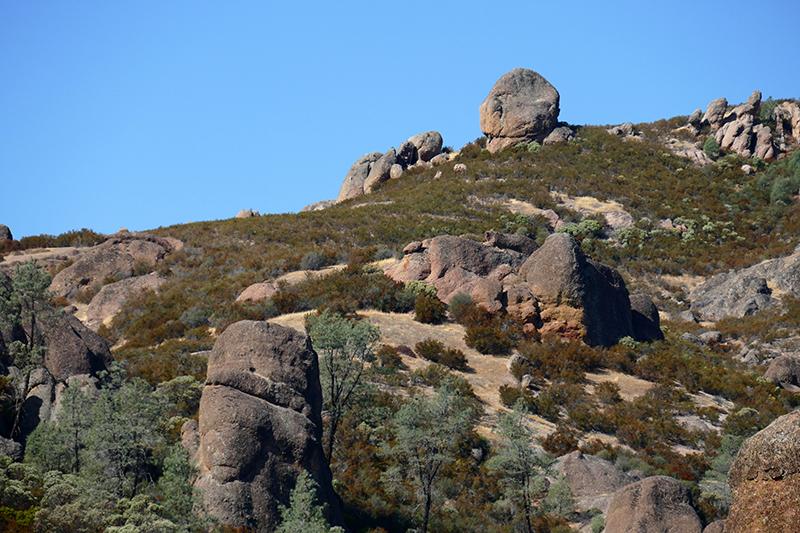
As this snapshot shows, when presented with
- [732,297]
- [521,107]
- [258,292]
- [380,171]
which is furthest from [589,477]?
[380,171]

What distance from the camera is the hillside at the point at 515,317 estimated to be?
17.9m

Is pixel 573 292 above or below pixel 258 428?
above

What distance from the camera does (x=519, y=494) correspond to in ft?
48.7

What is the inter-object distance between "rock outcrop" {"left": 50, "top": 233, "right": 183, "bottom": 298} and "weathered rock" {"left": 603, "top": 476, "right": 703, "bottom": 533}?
31.2 meters

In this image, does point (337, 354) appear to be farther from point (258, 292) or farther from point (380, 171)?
point (380, 171)

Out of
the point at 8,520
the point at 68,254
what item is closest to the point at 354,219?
the point at 68,254

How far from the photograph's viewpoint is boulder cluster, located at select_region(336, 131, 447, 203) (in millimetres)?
62438

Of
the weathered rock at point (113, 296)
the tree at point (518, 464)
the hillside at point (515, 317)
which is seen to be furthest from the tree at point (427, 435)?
the weathered rock at point (113, 296)

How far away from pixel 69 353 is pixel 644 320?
2547cm

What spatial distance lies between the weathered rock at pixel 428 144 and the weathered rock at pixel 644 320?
3555 centimetres

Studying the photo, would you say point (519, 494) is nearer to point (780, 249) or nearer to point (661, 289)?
point (661, 289)

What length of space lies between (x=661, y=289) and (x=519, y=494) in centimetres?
2896

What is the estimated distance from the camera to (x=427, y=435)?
46.7 feet

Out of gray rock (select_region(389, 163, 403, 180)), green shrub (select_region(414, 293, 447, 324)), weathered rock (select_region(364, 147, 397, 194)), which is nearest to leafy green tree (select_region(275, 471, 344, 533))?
green shrub (select_region(414, 293, 447, 324))
